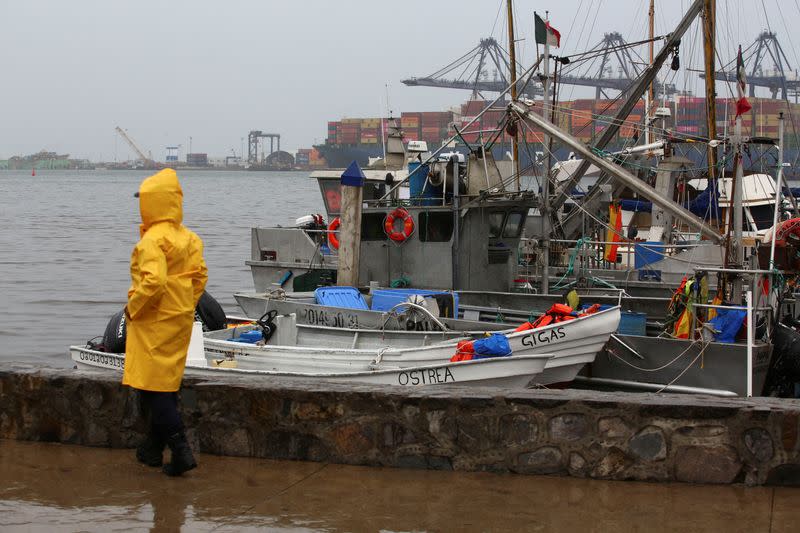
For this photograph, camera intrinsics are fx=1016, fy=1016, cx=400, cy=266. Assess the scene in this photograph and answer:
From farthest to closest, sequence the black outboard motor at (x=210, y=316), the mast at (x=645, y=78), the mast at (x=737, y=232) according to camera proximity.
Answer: the mast at (x=645, y=78), the black outboard motor at (x=210, y=316), the mast at (x=737, y=232)

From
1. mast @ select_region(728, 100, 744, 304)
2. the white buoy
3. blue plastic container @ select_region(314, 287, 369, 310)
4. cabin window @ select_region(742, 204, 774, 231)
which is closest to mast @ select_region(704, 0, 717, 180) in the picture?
mast @ select_region(728, 100, 744, 304)

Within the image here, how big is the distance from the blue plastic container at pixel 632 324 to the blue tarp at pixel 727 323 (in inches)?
51.3

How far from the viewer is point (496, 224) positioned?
16578 millimetres

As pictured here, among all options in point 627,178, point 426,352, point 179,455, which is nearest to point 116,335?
point 426,352

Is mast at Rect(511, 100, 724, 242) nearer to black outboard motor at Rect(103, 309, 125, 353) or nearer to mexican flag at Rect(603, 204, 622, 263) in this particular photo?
mexican flag at Rect(603, 204, 622, 263)

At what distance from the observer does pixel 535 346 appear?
11398 mm

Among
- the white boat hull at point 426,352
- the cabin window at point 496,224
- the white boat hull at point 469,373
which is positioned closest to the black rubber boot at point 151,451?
the white boat hull at point 469,373

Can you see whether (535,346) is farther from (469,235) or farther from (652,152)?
(652,152)

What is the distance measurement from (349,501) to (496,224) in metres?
11.6

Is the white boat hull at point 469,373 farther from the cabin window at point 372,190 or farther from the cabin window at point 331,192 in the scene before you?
the cabin window at point 331,192

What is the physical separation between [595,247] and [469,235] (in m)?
6.43

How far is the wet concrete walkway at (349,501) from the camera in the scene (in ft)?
16.1

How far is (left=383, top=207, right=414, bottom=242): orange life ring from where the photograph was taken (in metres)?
16.3

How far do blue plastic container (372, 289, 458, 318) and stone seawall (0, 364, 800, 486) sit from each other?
25.9ft
